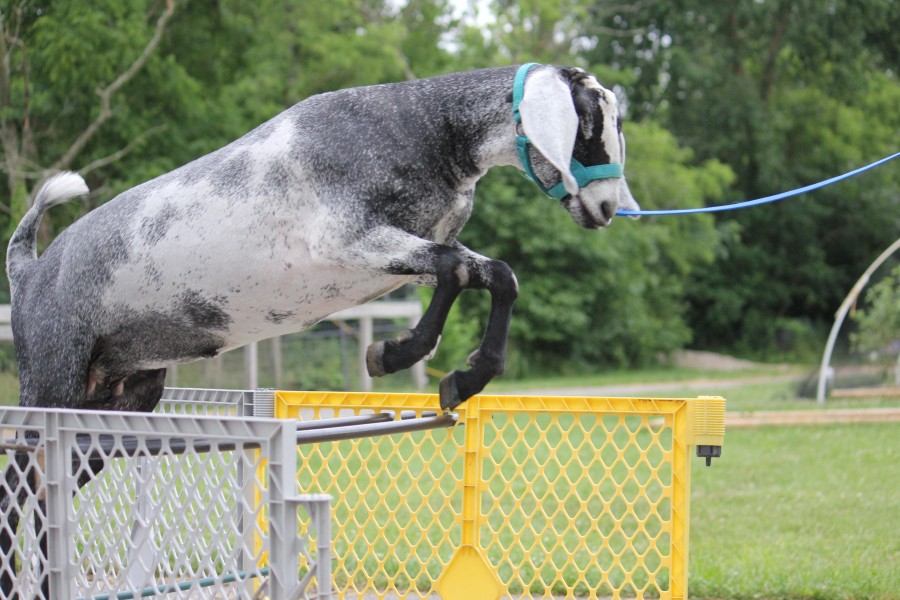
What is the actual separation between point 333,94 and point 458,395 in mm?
1022

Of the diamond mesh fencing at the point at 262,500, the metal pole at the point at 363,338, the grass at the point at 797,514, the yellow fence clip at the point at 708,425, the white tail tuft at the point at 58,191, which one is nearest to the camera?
the diamond mesh fencing at the point at 262,500

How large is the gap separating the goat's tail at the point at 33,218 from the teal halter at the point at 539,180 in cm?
153

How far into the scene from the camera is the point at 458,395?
296 centimetres

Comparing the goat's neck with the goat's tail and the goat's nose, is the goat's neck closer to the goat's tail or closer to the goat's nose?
the goat's nose

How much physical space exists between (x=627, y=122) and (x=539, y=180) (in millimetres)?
23294

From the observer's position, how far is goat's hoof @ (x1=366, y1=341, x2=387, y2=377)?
2.96 m

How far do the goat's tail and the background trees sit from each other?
632 cm

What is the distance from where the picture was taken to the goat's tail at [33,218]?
142 inches

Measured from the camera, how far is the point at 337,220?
116 inches

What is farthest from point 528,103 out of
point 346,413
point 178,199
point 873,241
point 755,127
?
point 873,241

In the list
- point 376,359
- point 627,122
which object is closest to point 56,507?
point 376,359

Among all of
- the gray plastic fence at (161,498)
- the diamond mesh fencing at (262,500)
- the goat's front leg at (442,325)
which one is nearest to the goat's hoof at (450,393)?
the goat's front leg at (442,325)

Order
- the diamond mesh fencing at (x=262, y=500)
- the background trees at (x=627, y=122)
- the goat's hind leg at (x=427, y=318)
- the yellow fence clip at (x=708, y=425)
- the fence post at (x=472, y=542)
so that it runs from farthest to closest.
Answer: the background trees at (x=627, y=122) < the fence post at (x=472, y=542) < the yellow fence clip at (x=708, y=425) < the goat's hind leg at (x=427, y=318) < the diamond mesh fencing at (x=262, y=500)

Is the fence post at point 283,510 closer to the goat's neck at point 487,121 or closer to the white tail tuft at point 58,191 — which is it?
the goat's neck at point 487,121
